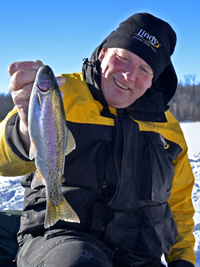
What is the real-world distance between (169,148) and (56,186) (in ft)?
5.50

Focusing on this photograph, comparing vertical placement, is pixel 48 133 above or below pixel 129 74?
below

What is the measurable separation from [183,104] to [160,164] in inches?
2181

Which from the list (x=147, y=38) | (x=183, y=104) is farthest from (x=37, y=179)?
(x=183, y=104)

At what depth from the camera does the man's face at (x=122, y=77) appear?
9.52 ft

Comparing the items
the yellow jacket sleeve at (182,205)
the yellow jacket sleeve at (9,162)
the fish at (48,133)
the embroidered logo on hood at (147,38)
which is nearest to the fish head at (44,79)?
the fish at (48,133)

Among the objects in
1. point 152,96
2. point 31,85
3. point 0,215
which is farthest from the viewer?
point 152,96

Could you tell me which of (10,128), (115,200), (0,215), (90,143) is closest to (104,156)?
(90,143)

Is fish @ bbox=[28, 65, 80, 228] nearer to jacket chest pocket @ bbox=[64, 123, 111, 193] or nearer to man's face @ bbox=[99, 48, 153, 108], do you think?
jacket chest pocket @ bbox=[64, 123, 111, 193]

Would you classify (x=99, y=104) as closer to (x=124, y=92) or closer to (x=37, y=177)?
(x=124, y=92)

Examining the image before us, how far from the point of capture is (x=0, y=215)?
3.06 metres

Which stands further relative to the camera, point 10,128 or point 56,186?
point 10,128

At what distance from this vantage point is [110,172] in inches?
104

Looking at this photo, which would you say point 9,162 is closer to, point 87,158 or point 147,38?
point 87,158

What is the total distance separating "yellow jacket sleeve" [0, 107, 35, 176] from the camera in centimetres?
222
